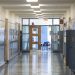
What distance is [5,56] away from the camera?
16.6 metres

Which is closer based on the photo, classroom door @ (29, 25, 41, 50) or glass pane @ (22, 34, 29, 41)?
glass pane @ (22, 34, 29, 41)

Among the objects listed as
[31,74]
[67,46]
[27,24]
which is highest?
[27,24]

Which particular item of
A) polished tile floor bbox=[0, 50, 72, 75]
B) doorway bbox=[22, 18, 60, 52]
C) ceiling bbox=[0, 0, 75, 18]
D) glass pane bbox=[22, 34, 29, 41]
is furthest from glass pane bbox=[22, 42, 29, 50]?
polished tile floor bbox=[0, 50, 72, 75]

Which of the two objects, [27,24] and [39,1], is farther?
[27,24]

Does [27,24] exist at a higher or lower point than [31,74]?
higher

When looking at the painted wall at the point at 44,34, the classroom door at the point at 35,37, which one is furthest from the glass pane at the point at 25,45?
the painted wall at the point at 44,34

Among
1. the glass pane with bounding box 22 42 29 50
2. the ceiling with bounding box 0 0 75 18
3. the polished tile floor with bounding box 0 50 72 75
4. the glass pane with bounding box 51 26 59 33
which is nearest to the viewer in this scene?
the polished tile floor with bounding box 0 50 72 75

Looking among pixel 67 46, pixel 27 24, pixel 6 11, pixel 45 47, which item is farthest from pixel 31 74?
pixel 45 47

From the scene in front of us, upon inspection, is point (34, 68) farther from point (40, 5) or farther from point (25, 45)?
point (25, 45)

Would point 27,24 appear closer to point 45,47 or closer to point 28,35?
point 28,35

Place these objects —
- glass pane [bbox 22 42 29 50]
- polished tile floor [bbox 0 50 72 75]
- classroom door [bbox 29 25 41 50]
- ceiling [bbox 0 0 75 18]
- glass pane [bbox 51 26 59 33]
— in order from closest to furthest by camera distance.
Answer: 1. polished tile floor [bbox 0 50 72 75]
2. ceiling [bbox 0 0 75 18]
3. glass pane [bbox 22 42 29 50]
4. glass pane [bbox 51 26 59 33]
5. classroom door [bbox 29 25 41 50]

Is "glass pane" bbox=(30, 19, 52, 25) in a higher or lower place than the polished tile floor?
higher

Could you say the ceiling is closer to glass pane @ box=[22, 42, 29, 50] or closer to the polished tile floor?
the polished tile floor

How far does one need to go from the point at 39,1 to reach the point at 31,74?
3955mm
